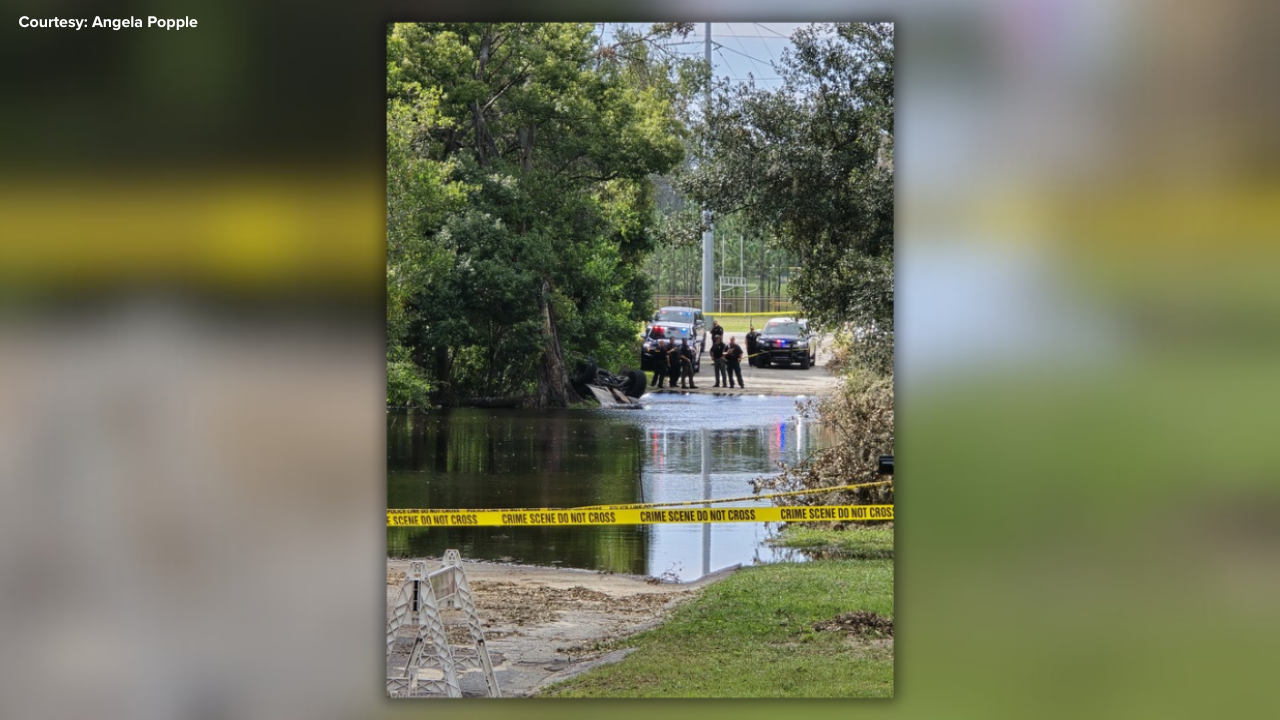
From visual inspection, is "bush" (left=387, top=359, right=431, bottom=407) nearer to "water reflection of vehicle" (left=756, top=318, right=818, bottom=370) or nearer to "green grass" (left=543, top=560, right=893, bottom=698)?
"green grass" (left=543, top=560, right=893, bottom=698)

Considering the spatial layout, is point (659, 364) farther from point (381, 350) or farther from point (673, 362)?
point (381, 350)

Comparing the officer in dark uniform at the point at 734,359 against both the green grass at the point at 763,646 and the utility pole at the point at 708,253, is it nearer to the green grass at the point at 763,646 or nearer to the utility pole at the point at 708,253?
the utility pole at the point at 708,253

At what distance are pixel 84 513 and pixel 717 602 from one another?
8.06 ft

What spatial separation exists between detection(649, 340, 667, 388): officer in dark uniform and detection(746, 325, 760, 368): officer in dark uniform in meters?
0.33

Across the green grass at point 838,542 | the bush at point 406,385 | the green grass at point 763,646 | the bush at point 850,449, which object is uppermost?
the bush at point 406,385

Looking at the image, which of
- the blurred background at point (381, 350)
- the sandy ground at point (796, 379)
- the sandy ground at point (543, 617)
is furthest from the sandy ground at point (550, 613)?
the sandy ground at point (796, 379)

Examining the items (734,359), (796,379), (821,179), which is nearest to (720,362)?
(734,359)

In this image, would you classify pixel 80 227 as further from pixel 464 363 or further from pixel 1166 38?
pixel 1166 38

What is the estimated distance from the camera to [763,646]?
491 centimetres

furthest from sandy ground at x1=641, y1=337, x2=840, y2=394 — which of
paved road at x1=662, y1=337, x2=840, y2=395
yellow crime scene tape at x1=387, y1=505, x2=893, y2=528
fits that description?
yellow crime scene tape at x1=387, y1=505, x2=893, y2=528

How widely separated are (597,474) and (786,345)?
911 mm

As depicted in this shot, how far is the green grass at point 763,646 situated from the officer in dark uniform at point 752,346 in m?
0.82

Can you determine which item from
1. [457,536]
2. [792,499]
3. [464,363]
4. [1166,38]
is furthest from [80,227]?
[1166,38]

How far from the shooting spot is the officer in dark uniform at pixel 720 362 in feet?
16.9
